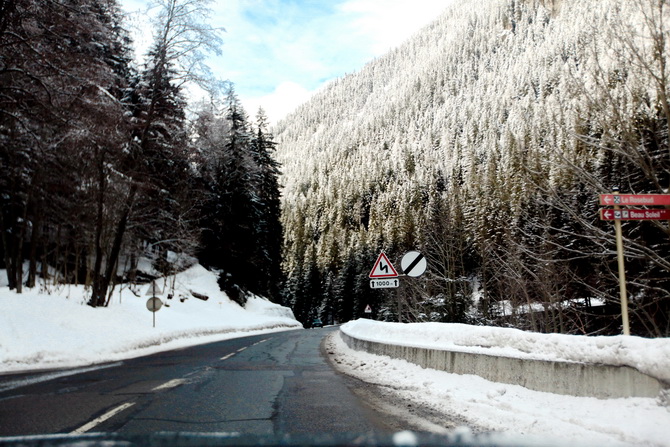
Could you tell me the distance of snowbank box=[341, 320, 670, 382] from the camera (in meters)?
4.88

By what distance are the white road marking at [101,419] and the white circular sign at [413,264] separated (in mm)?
7442

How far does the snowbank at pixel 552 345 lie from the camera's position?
192 inches

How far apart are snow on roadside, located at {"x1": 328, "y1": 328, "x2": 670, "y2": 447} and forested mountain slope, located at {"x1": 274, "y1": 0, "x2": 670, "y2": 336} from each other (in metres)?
3.26

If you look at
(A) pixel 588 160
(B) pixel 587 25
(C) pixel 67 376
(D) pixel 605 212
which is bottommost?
(C) pixel 67 376

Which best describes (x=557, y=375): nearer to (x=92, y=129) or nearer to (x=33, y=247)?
(x=92, y=129)

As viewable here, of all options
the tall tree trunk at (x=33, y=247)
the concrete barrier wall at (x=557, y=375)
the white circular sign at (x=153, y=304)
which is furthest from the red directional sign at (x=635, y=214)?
the tall tree trunk at (x=33, y=247)

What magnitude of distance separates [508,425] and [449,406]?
1303 millimetres

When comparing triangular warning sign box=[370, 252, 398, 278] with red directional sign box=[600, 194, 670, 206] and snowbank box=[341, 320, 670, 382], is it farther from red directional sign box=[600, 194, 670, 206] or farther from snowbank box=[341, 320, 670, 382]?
red directional sign box=[600, 194, 670, 206]

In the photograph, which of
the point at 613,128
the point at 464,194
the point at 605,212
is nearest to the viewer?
the point at 605,212

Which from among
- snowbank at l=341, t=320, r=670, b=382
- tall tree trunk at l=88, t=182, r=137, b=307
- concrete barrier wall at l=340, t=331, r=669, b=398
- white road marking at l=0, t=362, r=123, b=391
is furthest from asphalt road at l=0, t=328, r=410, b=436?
tall tree trunk at l=88, t=182, r=137, b=307

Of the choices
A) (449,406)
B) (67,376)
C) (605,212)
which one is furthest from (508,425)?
(67,376)

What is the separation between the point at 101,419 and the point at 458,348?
5.55 m

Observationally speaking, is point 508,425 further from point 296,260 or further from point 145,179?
point 296,260

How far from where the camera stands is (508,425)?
5348 millimetres
